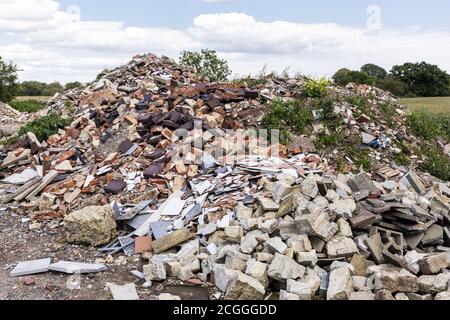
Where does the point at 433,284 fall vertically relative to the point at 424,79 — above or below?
below

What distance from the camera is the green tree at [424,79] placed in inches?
1699

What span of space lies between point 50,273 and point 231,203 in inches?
109

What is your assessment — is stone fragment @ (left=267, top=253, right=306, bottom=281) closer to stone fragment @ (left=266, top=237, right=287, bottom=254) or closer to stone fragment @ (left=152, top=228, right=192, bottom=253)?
stone fragment @ (left=266, top=237, right=287, bottom=254)

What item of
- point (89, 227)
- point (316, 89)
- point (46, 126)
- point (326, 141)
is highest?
point (316, 89)

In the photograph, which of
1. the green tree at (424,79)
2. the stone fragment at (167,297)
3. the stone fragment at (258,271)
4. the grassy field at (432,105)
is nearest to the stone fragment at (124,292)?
the stone fragment at (167,297)

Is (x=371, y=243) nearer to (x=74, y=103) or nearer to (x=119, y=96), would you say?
(x=119, y=96)

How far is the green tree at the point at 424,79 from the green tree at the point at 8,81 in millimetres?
34259

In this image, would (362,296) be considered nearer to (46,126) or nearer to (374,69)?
(46,126)

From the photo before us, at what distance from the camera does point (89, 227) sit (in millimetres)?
7012

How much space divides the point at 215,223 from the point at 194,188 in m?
1.27

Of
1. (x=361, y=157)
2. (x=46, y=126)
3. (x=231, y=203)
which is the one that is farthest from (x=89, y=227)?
(x=46, y=126)

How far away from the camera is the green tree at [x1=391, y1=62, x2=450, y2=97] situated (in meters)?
43.2

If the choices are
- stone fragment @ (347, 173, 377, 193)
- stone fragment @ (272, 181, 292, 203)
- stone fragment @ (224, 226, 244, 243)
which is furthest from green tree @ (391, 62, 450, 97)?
stone fragment @ (224, 226, 244, 243)

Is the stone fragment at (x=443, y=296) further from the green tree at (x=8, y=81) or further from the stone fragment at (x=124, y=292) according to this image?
the green tree at (x=8, y=81)
